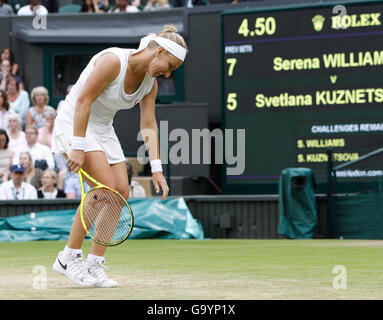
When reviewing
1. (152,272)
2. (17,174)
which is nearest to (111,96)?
(152,272)

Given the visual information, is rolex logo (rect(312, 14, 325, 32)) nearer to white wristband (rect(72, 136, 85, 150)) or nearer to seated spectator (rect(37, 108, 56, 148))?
seated spectator (rect(37, 108, 56, 148))

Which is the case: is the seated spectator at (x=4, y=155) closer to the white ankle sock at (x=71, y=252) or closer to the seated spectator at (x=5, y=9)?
the seated spectator at (x=5, y=9)

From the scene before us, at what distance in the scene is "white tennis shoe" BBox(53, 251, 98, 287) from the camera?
6427mm

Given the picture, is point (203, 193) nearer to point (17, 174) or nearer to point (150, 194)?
point (150, 194)

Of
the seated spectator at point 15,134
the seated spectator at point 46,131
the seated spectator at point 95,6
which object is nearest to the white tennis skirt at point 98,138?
the seated spectator at point 15,134

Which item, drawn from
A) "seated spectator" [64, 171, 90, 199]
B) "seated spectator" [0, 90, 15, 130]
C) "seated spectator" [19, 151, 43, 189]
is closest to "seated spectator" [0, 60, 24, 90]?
"seated spectator" [0, 90, 15, 130]

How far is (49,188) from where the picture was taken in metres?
14.1

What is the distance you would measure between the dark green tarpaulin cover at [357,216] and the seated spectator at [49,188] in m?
3.99

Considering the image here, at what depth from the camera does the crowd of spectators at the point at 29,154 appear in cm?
1383

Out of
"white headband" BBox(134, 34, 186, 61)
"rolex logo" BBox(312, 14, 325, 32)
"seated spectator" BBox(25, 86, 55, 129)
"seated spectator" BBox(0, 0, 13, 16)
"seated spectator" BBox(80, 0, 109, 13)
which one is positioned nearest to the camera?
"white headband" BBox(134, 34, 186, 61)

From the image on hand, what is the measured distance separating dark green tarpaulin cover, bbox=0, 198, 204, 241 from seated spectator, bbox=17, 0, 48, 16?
19.0 feet

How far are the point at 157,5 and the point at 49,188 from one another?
5446 millimetres

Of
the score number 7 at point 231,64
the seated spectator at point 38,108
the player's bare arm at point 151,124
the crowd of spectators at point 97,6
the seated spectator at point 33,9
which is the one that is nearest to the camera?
the player's bare arm at point 151,124
